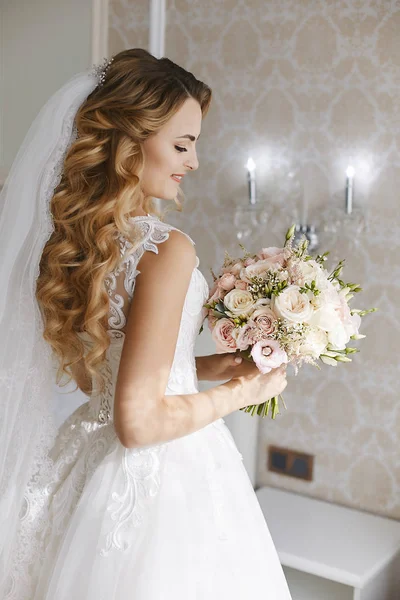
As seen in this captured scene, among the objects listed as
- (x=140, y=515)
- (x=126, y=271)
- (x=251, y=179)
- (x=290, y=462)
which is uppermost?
(x=251, y=179)

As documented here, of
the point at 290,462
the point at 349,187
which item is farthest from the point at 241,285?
the point at 290,462

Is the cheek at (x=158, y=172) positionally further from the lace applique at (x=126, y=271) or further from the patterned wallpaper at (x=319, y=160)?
the patterned wallpaper at (x=319, y=160)

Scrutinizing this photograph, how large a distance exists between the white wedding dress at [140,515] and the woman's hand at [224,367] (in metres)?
0.12

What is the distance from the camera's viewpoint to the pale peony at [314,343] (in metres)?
1.49

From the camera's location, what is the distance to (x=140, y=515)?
4.58ft

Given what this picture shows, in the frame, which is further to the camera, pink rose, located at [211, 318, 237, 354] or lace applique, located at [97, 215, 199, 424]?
pink rose, located at [211, 318, 237, 354]

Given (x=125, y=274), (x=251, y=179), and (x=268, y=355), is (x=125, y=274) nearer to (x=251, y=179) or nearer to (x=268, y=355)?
(x=268, y=355)

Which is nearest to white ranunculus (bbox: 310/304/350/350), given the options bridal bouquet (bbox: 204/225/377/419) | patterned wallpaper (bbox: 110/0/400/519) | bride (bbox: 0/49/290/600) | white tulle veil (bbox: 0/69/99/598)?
bridal bouquet (bbox: 204/225/377/419)

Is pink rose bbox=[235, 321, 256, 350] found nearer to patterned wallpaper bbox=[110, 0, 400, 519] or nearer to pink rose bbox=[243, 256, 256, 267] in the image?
pink rose bbox=[243, 256, 256, 267]

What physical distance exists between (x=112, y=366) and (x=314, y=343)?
437 mm

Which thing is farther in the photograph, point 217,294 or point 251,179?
point 251,179

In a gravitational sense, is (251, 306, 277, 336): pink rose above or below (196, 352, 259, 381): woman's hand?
above

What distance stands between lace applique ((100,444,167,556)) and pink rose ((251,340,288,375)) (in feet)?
0.93

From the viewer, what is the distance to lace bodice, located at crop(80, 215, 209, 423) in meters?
1.39
